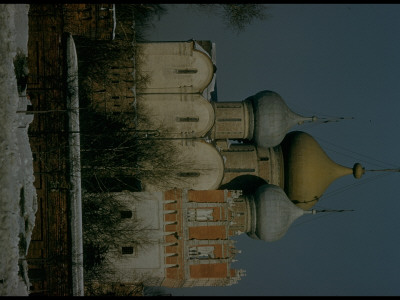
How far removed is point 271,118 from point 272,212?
3656 mm

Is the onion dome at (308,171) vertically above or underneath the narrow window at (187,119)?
underneath

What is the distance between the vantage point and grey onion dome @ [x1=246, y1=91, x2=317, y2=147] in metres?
20.3

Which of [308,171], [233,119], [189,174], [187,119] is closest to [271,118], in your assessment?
[233,119]

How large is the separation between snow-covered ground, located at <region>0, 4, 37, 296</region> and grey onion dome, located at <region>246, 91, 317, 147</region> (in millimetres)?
10319

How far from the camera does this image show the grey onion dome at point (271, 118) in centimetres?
2030

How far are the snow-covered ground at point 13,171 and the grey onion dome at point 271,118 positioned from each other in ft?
33.9

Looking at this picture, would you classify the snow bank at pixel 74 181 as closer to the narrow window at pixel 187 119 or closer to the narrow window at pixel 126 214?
the narrow window at pixel 126 214

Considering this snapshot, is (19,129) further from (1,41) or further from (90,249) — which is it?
(90,249)

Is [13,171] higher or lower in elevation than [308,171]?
higher

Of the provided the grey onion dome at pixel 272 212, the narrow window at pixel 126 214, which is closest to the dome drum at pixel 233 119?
the grey onion dome at pixel 272 212

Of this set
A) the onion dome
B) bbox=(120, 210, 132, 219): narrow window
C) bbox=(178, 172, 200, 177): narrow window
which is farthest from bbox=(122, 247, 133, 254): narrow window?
the onion dome

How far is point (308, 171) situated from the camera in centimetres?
2034

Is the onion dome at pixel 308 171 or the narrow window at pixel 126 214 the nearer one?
the narrow window at pixel 126 214

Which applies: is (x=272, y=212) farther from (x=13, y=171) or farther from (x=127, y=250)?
(x=13, y=171)
